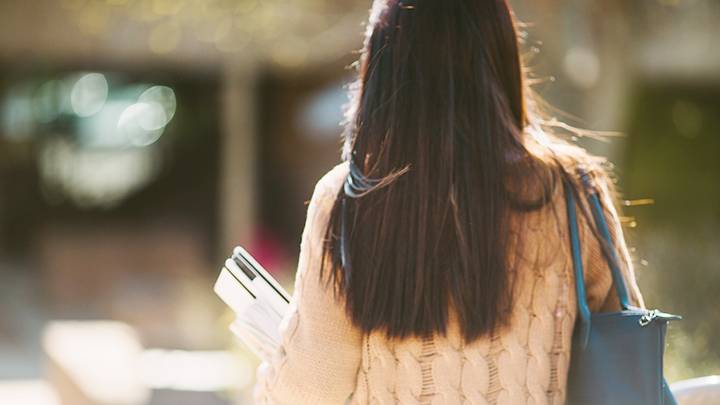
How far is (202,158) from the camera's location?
1853 centimetres

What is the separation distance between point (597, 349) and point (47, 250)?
14438 mm

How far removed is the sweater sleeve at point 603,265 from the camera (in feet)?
6.66

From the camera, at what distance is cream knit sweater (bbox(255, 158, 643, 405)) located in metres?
1.97

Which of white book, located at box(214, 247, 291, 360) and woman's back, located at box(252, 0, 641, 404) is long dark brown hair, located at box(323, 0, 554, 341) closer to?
woman's back, located at box(252, 0, 641, 404)

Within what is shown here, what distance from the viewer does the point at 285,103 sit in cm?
1672

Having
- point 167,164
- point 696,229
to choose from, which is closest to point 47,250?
point 167,164

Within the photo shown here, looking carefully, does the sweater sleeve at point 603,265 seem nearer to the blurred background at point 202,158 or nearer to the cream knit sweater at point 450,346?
the cream knit sweater at point 450,346

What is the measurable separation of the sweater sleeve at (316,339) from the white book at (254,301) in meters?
0.12

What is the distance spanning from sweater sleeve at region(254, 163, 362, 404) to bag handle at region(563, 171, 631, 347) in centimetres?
40

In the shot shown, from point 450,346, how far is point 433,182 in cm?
29

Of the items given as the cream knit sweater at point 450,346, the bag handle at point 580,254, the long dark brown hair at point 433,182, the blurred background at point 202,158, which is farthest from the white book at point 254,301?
the blurred background at point 202,158

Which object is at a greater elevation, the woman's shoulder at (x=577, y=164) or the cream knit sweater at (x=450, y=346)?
the woman's shoulder at (x=577, y=164)

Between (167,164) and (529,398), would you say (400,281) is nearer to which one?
(529,398)

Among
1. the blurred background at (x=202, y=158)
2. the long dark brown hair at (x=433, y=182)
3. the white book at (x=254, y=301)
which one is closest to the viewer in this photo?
the long dark brown hair at (x=433, y=182)
